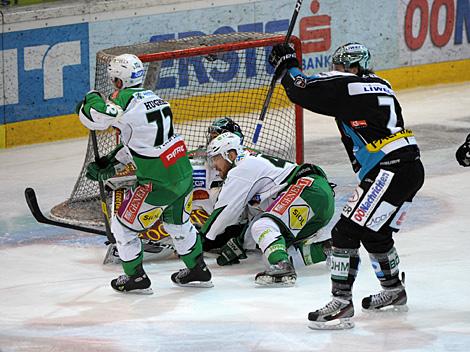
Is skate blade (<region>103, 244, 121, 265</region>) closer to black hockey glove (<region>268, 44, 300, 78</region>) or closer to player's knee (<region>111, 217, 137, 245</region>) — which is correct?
player's knee (<region>111, 217, 137, 245</region>)

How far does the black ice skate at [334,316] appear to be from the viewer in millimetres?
5879

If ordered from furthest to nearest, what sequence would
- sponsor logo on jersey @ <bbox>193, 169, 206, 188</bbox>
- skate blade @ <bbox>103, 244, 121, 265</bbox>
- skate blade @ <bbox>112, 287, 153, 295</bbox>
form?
1. sponsor logo on jersey @ <bbox>193, 169, 206, 188</bbox>
2. skate blade @ <bbox>103, 244, 121, 265</bbox>
3. skate blade @ <bbox>112, 287, 153, 295</bbox>

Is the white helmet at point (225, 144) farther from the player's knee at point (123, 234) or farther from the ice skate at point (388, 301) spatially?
the ice skate at point (388, 301)

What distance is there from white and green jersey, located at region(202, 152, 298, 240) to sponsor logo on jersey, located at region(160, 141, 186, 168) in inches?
19.2

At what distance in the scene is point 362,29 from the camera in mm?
12172

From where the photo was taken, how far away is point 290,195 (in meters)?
6.95

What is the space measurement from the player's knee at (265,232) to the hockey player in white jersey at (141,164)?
0.35 m

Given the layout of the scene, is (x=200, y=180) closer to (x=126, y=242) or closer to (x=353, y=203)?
(x=126, y=242)

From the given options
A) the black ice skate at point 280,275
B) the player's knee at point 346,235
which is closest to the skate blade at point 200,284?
the black ice skate at point 280,275

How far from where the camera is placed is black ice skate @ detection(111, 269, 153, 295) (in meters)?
6.55

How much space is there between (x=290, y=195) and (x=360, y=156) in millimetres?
1074

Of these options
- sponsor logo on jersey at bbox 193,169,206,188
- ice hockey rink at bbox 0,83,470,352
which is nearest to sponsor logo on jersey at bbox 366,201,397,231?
ice hockey rink at bbox 0,83,470,352

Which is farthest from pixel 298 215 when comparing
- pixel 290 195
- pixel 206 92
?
pixel 206 92

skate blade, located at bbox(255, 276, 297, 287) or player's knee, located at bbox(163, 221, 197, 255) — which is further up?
player's knee, located at bbox(163, 221, 197, 255)
